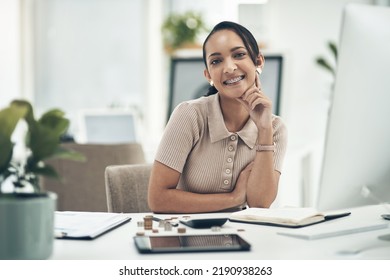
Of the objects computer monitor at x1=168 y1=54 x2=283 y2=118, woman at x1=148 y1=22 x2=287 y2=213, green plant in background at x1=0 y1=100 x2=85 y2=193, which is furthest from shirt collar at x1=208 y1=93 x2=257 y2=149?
computer monitor at x1=168 y1=54 x2=283 y2=118

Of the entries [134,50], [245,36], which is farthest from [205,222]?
[134,50]

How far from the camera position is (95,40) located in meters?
4.66

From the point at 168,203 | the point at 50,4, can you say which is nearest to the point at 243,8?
the point at 50,4

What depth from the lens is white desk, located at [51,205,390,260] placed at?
98 centimetres

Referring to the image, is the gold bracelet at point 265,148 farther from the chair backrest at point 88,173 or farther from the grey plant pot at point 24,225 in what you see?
→ the chair backrest at point 88,173

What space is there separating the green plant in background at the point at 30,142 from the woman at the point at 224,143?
61 centimetres

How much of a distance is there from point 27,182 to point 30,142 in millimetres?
78

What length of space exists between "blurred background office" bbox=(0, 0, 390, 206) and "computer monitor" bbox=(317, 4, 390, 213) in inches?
126

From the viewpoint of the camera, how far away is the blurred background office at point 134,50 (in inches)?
173

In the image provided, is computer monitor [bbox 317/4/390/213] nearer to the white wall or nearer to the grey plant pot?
the grey plant pot

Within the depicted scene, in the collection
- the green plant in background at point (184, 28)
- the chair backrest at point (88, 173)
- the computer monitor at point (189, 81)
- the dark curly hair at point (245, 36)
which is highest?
the green plant in background at point (184, 28)

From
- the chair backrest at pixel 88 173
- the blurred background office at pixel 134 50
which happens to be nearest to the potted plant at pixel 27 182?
the chair backrest at pixel 88 173

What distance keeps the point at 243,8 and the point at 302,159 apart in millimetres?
1306
